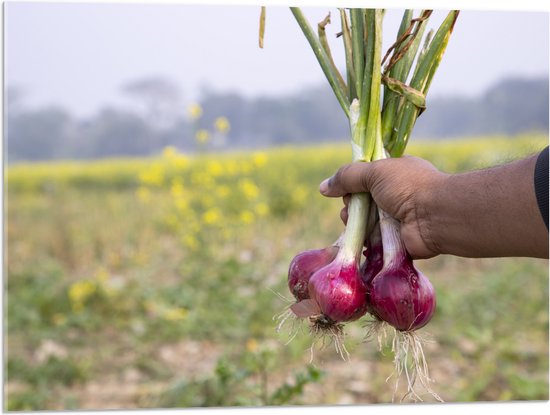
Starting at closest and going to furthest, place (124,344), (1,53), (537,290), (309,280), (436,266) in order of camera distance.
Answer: (309,280), (1,53), (124,344), (537,290), (436,266)

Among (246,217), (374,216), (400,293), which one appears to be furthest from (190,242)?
(400,293)

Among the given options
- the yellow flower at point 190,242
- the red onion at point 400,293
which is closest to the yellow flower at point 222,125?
the yellow flower at point 190,242

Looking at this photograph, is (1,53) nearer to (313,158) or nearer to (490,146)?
(313,158)

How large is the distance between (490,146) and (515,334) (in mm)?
1607

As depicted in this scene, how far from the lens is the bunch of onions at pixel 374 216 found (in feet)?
2.76

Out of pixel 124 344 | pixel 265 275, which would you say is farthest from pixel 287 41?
pixel 124 344

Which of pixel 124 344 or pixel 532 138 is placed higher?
pixel 532 138

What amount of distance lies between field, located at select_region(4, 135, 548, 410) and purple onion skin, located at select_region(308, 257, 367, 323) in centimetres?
39

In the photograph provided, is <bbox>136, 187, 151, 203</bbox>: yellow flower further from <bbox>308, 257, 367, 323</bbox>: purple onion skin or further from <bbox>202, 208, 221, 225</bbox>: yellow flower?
<bbox>308, 257, 367, 323</bbox>: purple onion skin

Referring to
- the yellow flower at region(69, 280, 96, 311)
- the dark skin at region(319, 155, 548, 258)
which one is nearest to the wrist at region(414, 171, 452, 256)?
the dark skin at region(319, 155, 548, 258)

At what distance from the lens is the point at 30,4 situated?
2.49 meters

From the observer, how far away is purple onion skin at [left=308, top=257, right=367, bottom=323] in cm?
83

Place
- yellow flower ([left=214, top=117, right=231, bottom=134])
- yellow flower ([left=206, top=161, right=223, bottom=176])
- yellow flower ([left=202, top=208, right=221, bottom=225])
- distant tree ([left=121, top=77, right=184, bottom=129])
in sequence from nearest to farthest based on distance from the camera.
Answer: yellow flower ([left=202, top=208, right=221, bottom=225]) → yellow flower ([left=206, top=161, right=223, bottom=176]) → yellow flower ([left=214, top=117, right=231, bottom=134]) → distant tree ([left=121, top=77, right=184, bottom=129])

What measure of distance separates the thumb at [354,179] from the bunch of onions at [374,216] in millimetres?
16
